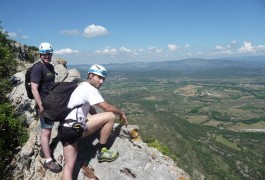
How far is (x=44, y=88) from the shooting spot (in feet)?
34.2

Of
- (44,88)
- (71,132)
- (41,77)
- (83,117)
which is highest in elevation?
(41,77)

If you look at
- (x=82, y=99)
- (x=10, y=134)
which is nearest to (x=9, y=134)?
(x=10, y=134)

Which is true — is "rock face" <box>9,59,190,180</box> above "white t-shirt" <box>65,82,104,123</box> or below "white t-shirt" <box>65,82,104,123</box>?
below

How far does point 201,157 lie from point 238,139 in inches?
2012

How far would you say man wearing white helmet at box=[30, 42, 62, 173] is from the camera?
1004cm

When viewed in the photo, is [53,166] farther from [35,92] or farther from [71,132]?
[35,92]

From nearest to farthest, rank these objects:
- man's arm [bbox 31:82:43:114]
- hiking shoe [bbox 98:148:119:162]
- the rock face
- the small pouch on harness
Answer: the small pouch on harness < man's arm [bbox 31:82:43:114] < the rock face < hiking shoe [bbox 98:148:119:162]

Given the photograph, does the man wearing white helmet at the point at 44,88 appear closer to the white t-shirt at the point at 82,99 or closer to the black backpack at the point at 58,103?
the black backpack at the point at 58,103

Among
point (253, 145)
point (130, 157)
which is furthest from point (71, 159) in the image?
point (253, 145)

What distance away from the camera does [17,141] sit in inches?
503

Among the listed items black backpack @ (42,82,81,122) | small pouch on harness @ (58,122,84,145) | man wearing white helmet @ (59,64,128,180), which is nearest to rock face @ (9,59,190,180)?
man wearing white helmet @ (59,64,128,180)

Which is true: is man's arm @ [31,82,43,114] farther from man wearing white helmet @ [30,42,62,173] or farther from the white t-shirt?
the white t-shirt

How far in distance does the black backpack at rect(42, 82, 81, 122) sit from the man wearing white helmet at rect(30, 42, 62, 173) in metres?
0.42

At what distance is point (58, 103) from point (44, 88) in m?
1.40
